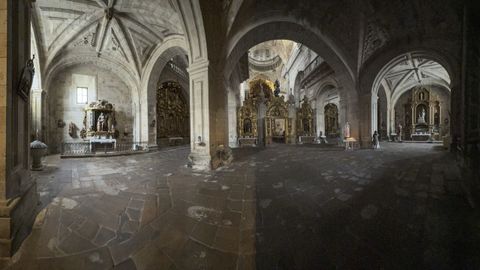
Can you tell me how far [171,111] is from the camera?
56.0 ft

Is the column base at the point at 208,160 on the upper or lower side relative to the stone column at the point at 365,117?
lower

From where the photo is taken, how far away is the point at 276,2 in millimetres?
8516

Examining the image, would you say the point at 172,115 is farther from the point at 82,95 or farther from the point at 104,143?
the point at 82,95

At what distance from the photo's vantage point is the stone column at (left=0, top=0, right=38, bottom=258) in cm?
225

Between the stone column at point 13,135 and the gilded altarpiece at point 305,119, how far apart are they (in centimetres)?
1809

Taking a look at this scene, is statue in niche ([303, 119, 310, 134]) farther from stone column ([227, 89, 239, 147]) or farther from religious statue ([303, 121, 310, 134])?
stone column ([227, 89, 239, 147])

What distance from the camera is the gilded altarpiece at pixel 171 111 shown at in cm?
1631

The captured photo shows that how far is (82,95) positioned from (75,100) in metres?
0.57

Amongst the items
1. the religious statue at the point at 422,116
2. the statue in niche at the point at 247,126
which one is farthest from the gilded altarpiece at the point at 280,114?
the religious statue at the point at 422,116

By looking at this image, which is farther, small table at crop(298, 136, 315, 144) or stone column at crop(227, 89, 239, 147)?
small table at crop(298, 136, 315, 144)

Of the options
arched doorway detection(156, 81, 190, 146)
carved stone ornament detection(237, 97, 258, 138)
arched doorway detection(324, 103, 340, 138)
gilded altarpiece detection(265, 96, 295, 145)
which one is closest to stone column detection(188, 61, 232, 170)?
carved stone ornament detection(237, 97, 258, 138)

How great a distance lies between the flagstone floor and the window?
12.8m

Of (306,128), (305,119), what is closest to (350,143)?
(306,128)

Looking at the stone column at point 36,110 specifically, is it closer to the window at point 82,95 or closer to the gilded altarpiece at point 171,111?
the window at point 82,95
